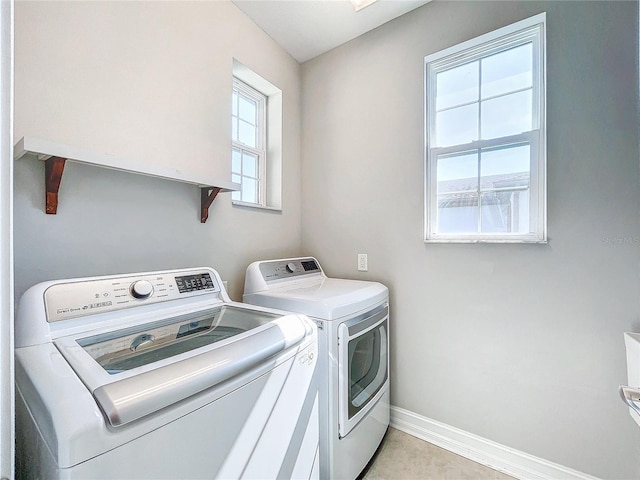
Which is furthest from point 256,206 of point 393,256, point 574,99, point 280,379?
point 574,99

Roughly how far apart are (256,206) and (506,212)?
162cm

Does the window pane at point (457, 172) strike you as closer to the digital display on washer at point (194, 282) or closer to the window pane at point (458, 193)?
the window pane at point (458, 193)

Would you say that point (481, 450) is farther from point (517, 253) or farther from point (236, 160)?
point (236, 160)

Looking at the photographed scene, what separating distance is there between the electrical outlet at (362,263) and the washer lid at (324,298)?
0.26 meters

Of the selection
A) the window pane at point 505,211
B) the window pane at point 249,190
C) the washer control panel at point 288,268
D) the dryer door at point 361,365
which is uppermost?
the window pane at point 249,190

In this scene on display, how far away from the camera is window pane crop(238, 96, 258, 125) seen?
7.28 ft

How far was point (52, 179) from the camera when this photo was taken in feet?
3.59

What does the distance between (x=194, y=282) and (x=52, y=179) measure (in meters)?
0.67

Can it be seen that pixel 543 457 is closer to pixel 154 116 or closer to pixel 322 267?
pixel 322 267

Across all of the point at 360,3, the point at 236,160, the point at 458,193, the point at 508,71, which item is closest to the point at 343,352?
the point at 458,193

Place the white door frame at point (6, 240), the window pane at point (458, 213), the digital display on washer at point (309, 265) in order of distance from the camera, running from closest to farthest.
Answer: the white door frame at point (6, 240)
the window pane at point (458, 213)
the digital display on washer at point (309, 265)

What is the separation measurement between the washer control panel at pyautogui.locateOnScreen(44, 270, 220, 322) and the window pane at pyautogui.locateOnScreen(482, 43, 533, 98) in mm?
1992

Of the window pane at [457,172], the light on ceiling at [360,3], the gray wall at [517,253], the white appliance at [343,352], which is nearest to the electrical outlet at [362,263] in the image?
the gray wall at [517,253]

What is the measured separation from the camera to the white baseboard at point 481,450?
149 cm
